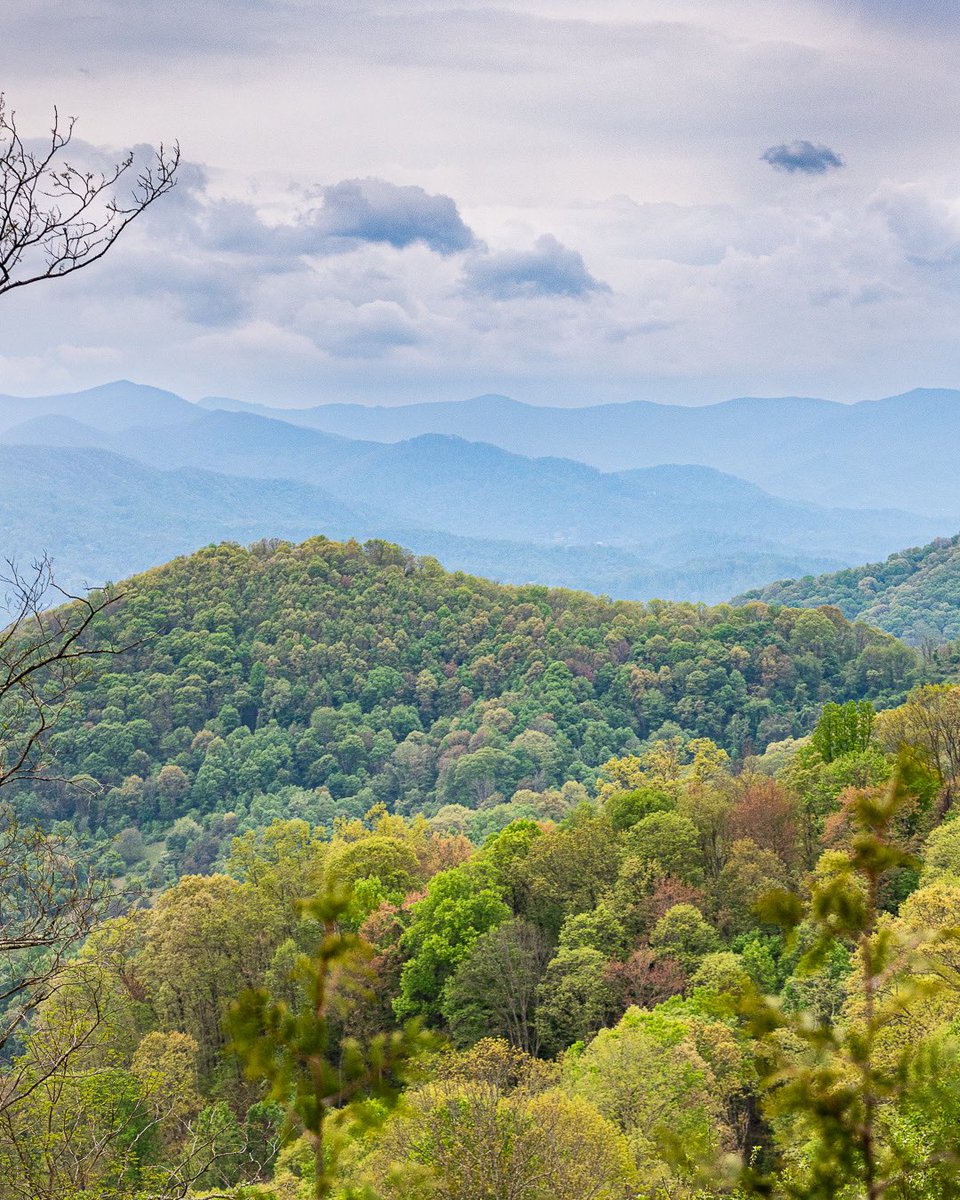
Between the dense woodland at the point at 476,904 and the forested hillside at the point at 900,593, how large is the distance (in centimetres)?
4641

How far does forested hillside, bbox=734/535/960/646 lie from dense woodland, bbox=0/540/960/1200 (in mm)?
46410

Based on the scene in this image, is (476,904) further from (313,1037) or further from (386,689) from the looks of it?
(386,689)

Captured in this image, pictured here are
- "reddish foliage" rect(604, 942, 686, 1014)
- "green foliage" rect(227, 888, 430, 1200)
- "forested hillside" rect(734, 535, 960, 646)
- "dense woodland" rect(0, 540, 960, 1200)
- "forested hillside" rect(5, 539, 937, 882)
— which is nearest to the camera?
"green foliage" rect(227, 888, 430, 1200)

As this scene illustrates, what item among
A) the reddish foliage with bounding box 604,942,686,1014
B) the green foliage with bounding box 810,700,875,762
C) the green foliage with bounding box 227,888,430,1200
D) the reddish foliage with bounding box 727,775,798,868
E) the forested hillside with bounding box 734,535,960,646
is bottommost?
the reddish foliage with bounding box 604,942,686,1014

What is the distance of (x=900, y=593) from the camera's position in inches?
4958

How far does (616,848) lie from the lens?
26641 mm

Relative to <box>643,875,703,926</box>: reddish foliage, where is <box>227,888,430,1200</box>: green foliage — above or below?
above

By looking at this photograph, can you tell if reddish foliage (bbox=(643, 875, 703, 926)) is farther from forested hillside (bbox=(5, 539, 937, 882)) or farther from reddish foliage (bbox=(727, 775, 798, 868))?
forested hillside (bbox=(5, 539, 937, 882))

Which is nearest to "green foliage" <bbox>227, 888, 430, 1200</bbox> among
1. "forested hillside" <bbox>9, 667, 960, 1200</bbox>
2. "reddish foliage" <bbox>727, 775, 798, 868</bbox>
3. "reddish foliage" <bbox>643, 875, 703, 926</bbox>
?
"forested hillside" <bbox>9, 667, 960, 1200</bbox>

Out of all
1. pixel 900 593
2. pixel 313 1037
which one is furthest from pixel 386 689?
pixel 900 593

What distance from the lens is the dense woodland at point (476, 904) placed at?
4535mm

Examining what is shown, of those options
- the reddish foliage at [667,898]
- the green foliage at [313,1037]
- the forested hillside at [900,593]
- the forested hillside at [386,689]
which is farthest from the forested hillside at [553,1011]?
the forested hillside at [900,593]

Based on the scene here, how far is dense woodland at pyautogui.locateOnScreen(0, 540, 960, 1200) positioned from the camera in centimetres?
454

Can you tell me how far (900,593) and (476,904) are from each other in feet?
377
